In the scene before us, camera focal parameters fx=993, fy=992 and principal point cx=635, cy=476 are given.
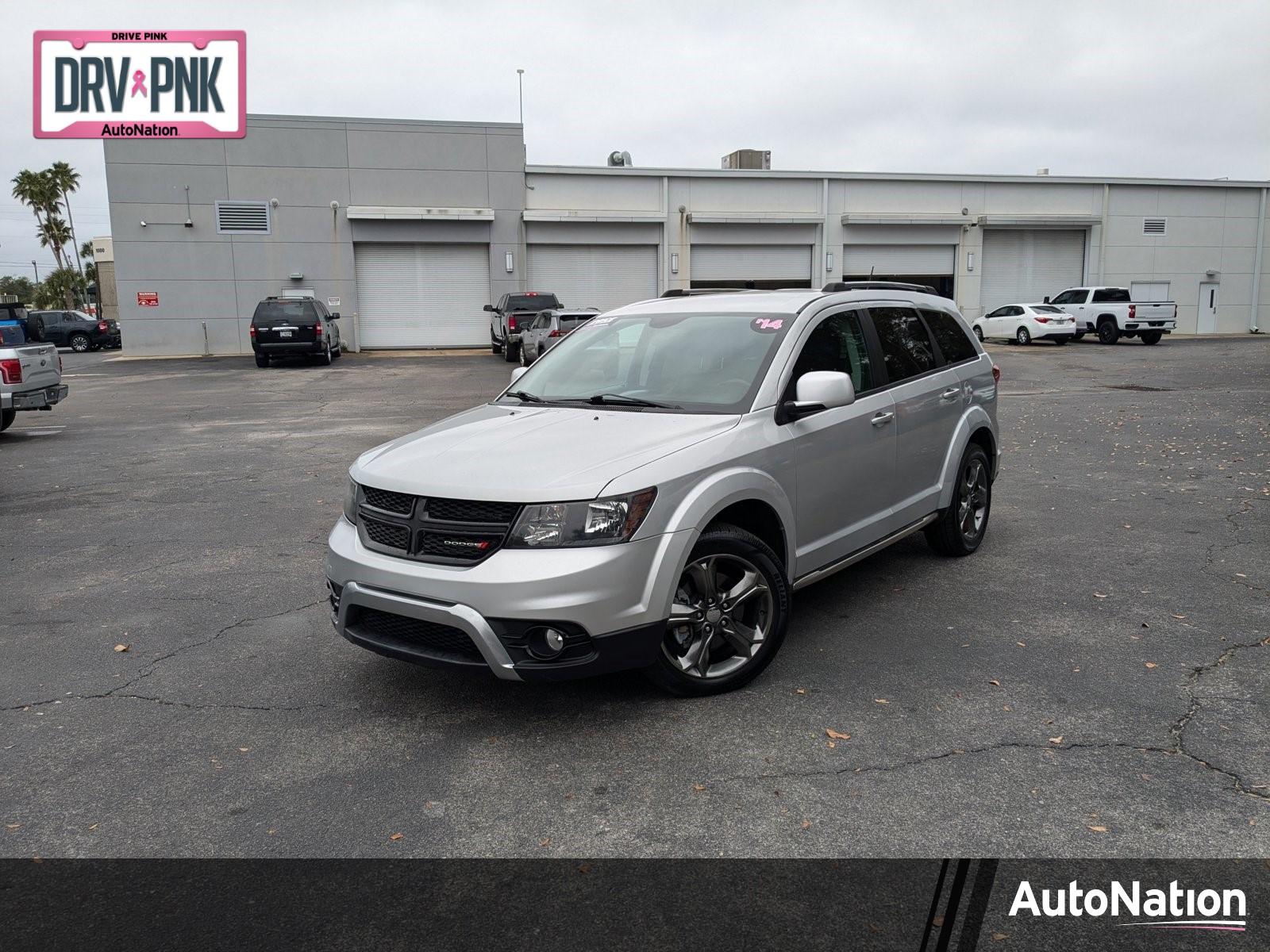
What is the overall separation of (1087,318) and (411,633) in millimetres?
34556

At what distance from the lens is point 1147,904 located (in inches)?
113

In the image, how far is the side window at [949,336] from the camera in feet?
21.4

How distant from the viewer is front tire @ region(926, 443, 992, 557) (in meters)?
6.52

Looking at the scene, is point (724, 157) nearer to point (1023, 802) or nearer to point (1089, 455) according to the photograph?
point (1089, 455)

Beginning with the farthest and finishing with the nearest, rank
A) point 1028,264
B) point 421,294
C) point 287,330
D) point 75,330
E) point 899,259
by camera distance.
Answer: point 75,330 → point 1028,264 → point 899,259 → point 421,294 → point 287,330

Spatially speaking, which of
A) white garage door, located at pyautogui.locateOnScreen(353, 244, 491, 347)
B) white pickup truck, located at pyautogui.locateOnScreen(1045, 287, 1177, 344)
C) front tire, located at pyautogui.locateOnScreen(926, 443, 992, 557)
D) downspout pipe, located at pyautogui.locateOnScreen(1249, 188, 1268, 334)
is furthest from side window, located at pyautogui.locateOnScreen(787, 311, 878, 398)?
downspout pipe, located at pyautogui.locateOnScreen(1249, 188, 1268, 334)

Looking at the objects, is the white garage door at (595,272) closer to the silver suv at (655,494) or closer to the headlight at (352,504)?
the silver suv at (655,494)

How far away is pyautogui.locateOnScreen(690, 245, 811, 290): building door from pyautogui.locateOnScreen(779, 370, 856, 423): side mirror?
104ft

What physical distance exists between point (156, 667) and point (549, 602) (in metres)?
2.40

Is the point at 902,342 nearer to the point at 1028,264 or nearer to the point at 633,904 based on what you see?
the point at 633,904

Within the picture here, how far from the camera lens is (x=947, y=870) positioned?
3.04 m

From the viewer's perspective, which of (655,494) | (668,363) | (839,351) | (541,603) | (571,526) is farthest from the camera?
(839,351)

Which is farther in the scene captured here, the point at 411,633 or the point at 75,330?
the point at 75,330

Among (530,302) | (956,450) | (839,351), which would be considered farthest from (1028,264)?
(839,351)
